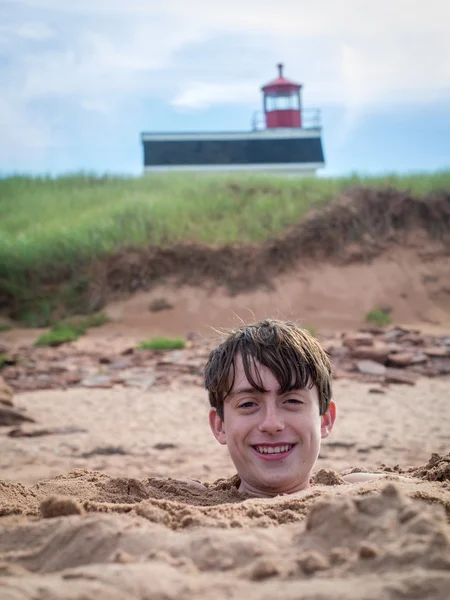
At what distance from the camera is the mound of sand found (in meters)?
1.45

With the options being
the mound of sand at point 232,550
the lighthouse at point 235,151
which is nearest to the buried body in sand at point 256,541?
the mound of sand at point 232,550

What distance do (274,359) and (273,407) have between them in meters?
0.17

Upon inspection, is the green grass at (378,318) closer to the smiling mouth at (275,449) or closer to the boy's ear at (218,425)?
the boy's ear at (218,425)

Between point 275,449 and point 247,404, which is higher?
point 247,404

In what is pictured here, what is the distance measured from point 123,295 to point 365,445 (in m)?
9.79

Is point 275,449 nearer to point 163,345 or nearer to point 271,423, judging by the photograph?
point 271,423

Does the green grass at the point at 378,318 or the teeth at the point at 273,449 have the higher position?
the green grass at the point at 378,318

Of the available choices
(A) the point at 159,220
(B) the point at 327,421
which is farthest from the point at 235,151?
(B) the point at 327,421

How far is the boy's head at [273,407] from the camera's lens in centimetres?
277

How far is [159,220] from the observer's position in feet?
52.6

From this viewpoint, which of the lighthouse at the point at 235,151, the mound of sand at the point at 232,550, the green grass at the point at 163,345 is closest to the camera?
the mound of sand at the point at 232,550

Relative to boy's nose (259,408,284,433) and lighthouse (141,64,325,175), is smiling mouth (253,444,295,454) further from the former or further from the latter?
lighthouse (141,64,325,175)

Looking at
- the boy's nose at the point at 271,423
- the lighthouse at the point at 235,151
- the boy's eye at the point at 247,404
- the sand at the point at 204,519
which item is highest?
the lighthouse at the point at 235,151

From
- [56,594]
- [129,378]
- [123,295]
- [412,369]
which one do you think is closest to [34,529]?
[56,594]
